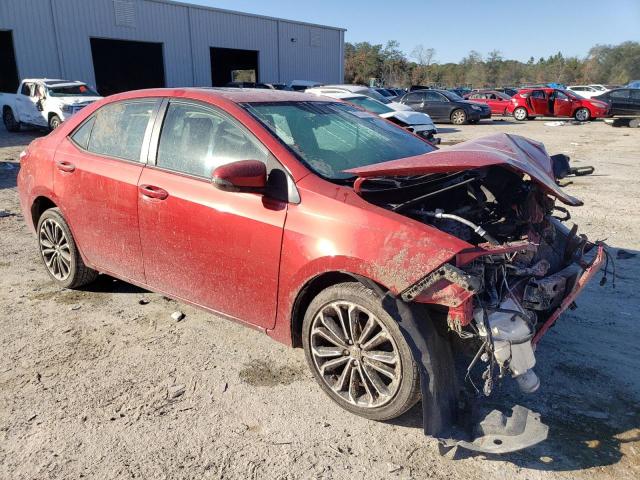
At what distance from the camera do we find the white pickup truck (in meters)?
15.5

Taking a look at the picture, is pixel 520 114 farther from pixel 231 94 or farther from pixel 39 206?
pixel 39 206

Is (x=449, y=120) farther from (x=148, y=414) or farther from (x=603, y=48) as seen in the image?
(x=603, y=48)

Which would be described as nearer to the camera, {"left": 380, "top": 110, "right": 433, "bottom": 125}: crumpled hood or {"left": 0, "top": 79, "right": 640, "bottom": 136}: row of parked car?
{"left": 380, "top": 110, "right": 433, "bottom": 125}: crumpled hood

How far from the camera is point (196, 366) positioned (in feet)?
11.0

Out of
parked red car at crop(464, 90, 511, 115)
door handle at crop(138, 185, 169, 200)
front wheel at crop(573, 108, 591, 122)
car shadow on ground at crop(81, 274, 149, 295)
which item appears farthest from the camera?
parked red car at crop(464, 90, 511, 115)

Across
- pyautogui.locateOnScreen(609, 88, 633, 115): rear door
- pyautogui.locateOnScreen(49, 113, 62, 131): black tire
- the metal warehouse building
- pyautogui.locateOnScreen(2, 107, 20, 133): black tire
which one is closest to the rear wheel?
pyautogui.locateOnScreen(609, 88, 633, 115): rear door

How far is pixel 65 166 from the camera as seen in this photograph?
413 cm

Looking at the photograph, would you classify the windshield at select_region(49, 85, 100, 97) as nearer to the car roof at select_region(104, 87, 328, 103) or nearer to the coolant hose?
the car roof at select_region(104, 87, 328, 103)

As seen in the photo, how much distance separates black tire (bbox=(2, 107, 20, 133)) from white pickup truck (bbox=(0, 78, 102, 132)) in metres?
0.05

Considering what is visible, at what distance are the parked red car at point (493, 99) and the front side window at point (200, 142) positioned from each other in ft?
82.5

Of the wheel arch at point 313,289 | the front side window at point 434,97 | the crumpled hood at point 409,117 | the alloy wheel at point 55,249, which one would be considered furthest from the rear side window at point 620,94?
the alloy wheel at point 55,249

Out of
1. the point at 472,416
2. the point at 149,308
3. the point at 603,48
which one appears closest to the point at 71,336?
the point at 149,308

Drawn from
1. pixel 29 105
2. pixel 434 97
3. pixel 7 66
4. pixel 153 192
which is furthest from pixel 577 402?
pixel 7 66

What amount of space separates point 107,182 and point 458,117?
2172cm
